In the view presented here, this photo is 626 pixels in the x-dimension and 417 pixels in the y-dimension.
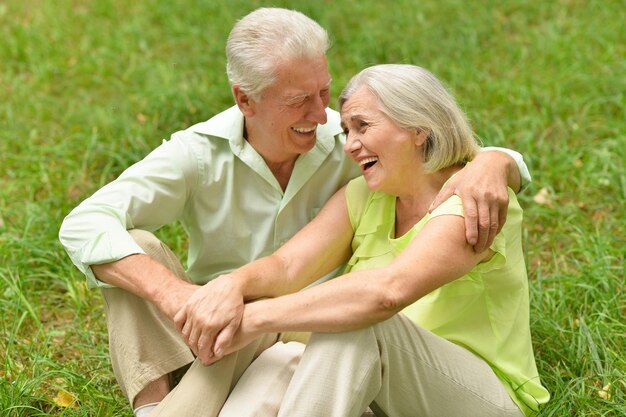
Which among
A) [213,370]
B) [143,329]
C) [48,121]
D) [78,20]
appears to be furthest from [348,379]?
[78,20]

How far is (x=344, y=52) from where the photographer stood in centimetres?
626

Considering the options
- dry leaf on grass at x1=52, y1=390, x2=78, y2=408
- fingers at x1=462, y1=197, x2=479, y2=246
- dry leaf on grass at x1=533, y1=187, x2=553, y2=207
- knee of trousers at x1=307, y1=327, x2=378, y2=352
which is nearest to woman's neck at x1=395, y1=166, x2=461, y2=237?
fingers at x1=462, y1=197, x2=479, y2=246

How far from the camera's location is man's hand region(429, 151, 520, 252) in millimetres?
2863

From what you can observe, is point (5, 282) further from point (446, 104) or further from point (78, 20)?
point (78, 20)

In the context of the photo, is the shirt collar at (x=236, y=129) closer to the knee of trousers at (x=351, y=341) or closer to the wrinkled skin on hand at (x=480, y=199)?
the wrinkled skin on hand at (x=480, y=199)

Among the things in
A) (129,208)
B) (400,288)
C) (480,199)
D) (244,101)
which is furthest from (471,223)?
(129,208)

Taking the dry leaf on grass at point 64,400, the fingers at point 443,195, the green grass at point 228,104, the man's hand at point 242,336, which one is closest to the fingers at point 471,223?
the fingers at point 443,195

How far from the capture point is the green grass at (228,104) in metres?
3.67

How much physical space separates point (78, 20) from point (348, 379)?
4.87 m

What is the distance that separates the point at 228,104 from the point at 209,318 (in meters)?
2.86

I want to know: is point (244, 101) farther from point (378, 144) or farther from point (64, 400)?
point (64, 400)

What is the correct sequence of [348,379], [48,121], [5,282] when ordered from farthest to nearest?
[48,121] → [5,282] → [348,379]

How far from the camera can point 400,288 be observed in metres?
2.83

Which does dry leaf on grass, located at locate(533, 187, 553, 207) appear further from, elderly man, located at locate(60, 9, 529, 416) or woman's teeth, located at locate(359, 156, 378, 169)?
woman's teeth, located at locate(359, 156, 378, 169)
